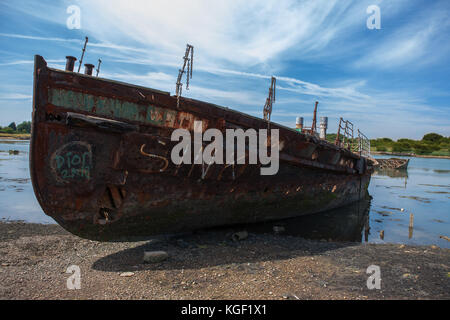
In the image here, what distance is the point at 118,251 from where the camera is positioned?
528 cm

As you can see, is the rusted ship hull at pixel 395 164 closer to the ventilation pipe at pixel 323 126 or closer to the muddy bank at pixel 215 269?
the ventilation pipe at pixel 323 126

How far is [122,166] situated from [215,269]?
2.30 m

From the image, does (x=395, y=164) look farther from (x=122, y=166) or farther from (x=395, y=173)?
(x=122, y=166)

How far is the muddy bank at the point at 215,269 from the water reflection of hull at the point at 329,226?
0.95 meters

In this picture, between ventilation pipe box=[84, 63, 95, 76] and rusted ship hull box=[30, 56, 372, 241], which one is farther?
ventilation pipe box=[84, 63, 95, 76]

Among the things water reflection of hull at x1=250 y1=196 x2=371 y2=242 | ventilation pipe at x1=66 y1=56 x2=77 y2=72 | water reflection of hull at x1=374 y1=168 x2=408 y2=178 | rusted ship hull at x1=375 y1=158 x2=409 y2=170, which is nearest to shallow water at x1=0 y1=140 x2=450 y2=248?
water reflection of hull at x1=250 y1=196 x2=371 y2=242

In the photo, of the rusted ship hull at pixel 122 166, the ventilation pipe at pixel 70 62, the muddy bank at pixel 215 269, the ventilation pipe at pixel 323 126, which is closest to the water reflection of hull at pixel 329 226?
the muddy bank at pixel 215 269

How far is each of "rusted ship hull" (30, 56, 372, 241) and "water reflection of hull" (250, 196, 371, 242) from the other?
1.96m

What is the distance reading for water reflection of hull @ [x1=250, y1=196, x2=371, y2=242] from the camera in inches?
297

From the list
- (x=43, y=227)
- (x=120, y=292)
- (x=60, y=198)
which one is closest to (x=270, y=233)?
(x=120, y=292)

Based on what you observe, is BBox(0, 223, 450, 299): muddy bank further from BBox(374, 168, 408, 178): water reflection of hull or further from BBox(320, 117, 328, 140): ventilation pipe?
BBox(374, 168, 408, 178): water reflection of hull

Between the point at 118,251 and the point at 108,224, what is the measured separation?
2.78 feet

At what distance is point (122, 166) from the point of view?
14.9 ft
